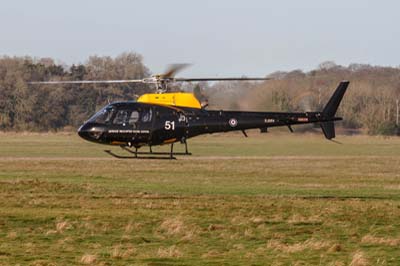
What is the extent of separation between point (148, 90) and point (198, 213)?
198ft

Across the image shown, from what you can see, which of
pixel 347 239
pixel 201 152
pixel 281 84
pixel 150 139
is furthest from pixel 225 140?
pixel 347 239

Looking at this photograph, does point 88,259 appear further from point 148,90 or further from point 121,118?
point 148,90

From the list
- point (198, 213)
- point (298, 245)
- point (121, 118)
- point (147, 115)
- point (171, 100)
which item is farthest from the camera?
point (171, 100)

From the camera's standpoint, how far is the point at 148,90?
91438 mm

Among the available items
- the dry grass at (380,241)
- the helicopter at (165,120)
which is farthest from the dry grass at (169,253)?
the helicopter at (165,120)

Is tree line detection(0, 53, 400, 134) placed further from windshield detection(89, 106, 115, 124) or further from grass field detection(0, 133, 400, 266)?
windshield detection(89, 106, 115, 124)

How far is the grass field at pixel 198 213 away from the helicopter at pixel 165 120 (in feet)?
6.62

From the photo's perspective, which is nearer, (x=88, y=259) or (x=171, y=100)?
(x=88, y=259)

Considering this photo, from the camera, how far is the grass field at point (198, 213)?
2256 cm

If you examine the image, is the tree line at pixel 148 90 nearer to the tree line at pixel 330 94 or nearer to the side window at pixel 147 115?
the tree line at pixel 330 94

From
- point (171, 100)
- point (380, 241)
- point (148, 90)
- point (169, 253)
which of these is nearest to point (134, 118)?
point (171, 100)

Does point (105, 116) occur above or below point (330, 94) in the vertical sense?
below

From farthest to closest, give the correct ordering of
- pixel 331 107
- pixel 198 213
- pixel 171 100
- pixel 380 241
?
pixel 331 107 → pixel 171 100 → pixel 198 213 → pixel 380 241

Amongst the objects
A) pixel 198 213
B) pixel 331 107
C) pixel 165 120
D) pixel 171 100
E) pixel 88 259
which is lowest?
pixel 198 213
